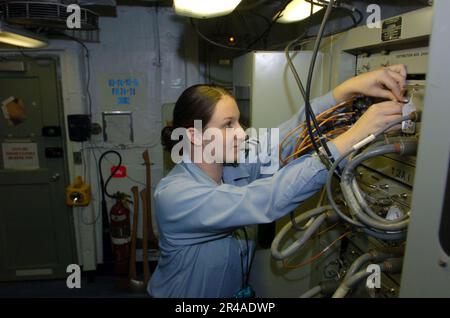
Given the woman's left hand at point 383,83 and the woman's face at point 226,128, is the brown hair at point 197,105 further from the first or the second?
the woman's left hand at point 383,83

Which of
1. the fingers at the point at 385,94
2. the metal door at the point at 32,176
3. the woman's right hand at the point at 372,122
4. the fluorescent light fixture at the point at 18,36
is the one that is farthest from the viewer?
the metal door at the point at 32,176

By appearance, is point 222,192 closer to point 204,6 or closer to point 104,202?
point 204,6

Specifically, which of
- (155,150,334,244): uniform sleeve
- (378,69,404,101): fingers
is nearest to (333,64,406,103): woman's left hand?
(378,69,404,101): fingers

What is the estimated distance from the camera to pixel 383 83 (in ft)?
3.15

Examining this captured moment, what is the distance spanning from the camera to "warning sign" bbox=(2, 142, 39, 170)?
2805mm

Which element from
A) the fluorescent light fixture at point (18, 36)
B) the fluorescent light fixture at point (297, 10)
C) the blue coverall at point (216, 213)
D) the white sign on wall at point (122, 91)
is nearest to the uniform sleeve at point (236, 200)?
the blue coverall at point (216, 213)

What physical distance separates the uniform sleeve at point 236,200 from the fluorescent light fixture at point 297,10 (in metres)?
1.05

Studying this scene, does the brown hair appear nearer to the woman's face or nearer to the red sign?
the woman's face

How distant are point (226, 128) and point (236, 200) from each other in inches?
11.9

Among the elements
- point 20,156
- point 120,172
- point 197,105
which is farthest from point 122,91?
point 197,105

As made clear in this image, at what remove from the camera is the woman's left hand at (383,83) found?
0.91 metres

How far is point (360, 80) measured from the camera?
103 cm

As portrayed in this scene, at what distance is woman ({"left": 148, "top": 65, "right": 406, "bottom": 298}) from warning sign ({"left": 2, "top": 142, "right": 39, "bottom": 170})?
6.77ft

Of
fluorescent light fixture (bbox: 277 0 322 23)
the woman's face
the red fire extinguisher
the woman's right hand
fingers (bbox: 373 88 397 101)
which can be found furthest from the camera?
the red fire extinguisher
